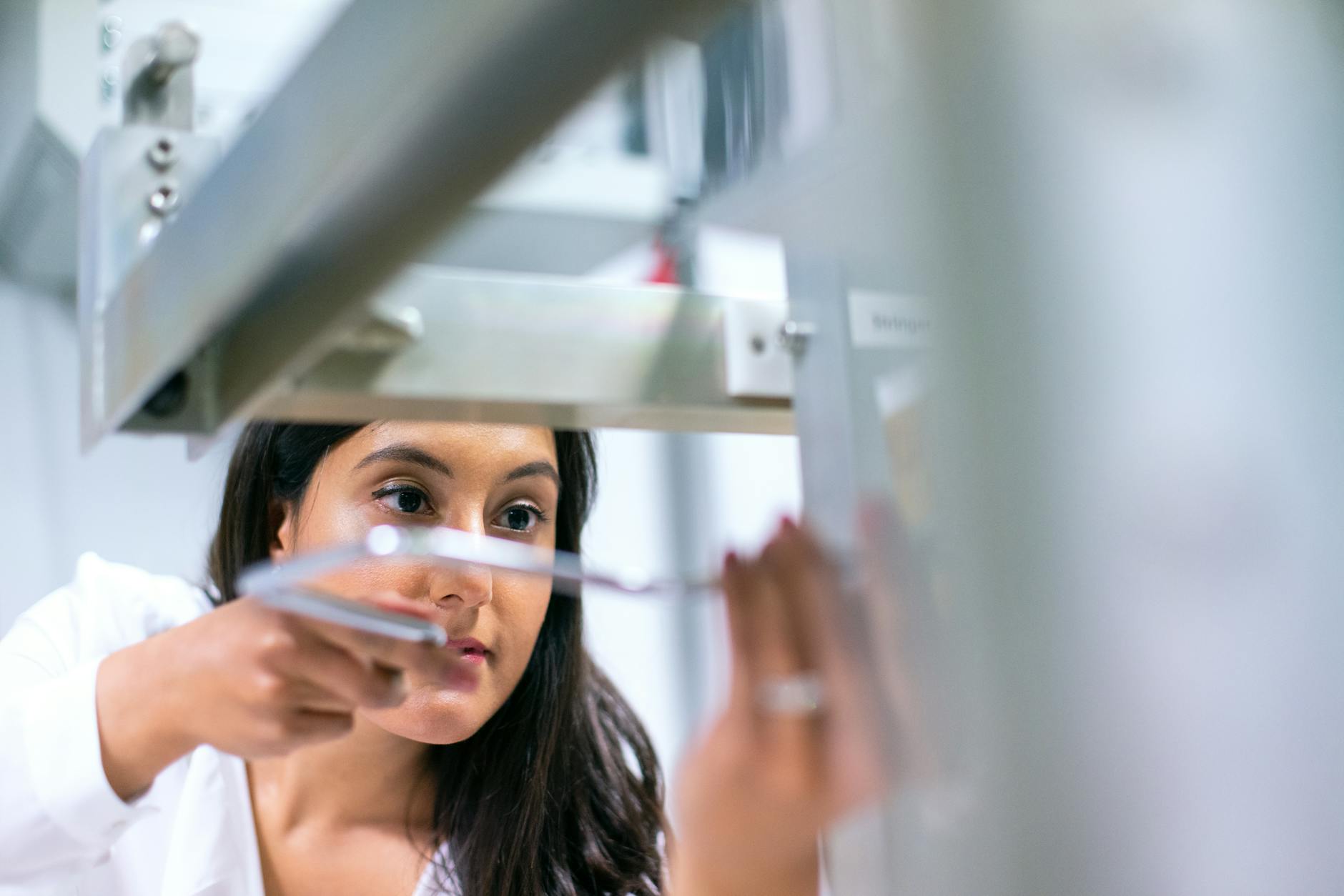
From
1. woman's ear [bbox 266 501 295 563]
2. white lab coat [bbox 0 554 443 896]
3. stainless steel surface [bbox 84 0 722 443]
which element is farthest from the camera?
woman's ear [bbox 266 501 295 563]

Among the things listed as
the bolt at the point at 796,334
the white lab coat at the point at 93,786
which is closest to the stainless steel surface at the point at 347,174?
the bolt at the point at 796,334

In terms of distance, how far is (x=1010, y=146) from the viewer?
200 mm

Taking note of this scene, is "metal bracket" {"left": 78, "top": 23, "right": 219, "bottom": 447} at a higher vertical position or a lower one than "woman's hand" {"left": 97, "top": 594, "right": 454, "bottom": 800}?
higher

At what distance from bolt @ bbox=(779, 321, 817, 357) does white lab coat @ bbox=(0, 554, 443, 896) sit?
34 cm

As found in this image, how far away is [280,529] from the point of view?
92cm

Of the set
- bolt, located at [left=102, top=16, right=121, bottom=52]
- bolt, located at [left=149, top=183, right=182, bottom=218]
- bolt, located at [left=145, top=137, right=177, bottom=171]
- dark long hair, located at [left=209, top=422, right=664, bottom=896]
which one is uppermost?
bolt, located at [left=102, top=16, right=121, bottom=52]

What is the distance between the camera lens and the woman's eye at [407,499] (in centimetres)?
79

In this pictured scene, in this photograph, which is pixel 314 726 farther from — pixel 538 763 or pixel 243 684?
pixel 538 763

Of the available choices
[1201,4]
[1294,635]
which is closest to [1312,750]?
[1294,635]

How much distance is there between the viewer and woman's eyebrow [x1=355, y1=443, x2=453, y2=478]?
0.78 meters

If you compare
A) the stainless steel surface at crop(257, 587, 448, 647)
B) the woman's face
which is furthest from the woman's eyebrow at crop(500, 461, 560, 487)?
the stainless steel surface at crop(257, 587, 448, 647)

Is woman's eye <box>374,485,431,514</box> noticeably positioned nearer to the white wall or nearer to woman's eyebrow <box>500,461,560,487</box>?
woman's eyebrow <box>500,461,560,487</box>

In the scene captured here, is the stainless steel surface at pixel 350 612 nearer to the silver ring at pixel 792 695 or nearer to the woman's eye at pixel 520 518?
the silver ring at pixel 792 695

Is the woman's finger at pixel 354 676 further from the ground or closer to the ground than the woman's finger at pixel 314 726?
further from the ground
